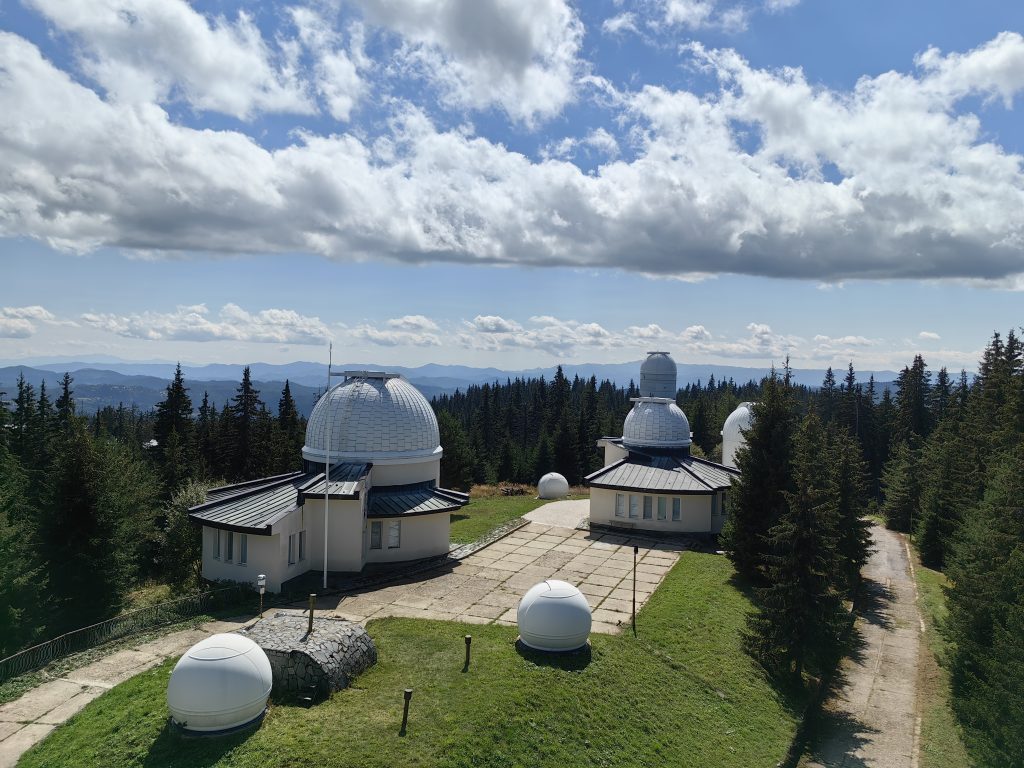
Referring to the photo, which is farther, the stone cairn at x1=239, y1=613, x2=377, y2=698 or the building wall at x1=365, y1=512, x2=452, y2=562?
the building wall at x1=365, y1=512, x2=452, y2=562

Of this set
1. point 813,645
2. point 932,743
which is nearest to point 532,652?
point 813,645

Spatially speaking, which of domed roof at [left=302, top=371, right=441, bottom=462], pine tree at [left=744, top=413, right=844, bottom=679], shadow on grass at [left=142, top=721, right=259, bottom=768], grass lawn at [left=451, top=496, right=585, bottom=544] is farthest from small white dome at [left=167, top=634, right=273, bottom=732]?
grass lawn at [left=451, top=496, right=585, bottom=544]

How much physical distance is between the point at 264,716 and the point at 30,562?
1295 cm

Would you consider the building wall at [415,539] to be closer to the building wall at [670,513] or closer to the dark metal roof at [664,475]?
the dark metal roof at [664,475]

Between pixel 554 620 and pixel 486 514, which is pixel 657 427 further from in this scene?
pixel 554 620

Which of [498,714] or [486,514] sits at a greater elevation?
[498,714]

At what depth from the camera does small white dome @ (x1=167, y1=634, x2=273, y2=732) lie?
14.4m

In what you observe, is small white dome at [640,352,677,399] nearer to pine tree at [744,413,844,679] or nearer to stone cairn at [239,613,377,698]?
pine tree at [744,413,844,679]

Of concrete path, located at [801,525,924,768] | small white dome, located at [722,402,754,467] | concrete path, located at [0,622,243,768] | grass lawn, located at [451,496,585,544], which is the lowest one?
concrete path, located at [801,525,924,768]

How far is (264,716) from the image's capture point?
15320 mm

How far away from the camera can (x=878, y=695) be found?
917 inches

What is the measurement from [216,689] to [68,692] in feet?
18.4

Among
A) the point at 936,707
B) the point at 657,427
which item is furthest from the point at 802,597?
the point at 657,427

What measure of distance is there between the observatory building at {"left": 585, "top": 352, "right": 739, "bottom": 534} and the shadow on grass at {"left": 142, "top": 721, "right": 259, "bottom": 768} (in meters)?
25.8
